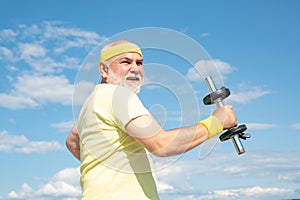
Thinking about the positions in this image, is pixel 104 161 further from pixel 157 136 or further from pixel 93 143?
pixel 157 136

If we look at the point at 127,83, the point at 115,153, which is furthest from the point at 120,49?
the point at 115,153

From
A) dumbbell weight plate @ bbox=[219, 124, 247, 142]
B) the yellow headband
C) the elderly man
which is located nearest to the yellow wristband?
the elderly man

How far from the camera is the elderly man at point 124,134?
382 cm

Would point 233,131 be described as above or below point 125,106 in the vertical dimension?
below

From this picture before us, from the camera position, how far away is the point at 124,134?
4.02 meters

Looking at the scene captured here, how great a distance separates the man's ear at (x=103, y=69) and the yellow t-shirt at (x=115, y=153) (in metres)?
0.26

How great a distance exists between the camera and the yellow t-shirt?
391cm

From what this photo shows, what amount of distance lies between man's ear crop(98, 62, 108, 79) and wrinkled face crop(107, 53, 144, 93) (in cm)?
10

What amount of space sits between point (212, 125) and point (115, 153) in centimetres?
95

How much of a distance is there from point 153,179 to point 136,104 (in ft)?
2.57

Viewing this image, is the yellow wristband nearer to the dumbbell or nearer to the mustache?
the dumbbell

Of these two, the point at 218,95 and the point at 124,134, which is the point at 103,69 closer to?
the point at 124,134

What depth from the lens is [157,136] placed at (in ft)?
12.4

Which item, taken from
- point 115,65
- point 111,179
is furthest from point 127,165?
point 115,65
